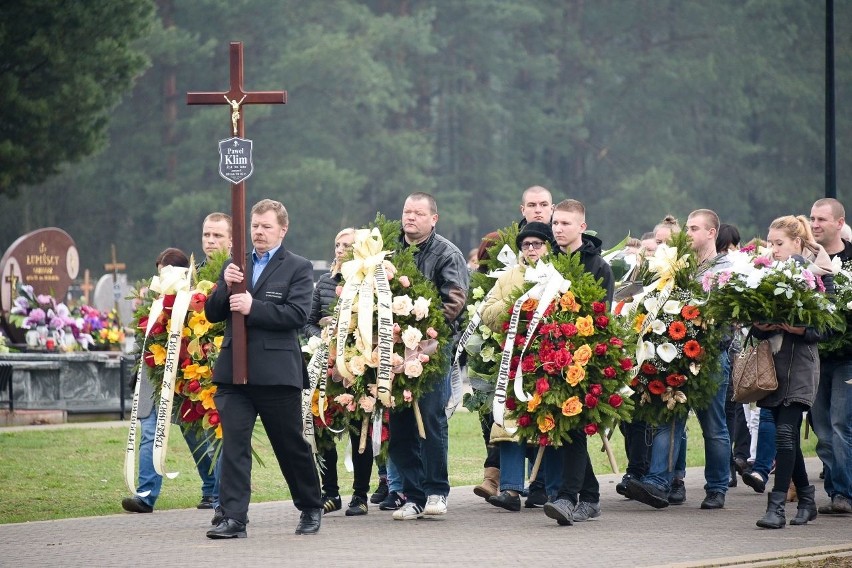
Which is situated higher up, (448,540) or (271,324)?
(271,324)

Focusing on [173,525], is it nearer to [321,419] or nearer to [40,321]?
[321,419]

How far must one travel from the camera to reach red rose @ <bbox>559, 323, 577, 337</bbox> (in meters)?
9.62

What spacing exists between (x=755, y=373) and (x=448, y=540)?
2.43 meters

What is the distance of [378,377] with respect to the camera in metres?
9.86

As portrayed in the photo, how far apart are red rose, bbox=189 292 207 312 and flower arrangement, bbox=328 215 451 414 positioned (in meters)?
0.95

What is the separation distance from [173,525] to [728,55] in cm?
5042

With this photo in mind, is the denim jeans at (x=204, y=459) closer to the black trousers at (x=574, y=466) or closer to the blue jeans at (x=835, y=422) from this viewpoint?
the black trousers at (x=574, y=466)

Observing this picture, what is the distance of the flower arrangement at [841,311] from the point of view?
10.0 meters

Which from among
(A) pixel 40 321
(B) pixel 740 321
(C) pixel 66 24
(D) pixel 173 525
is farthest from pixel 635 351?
(C) pixel 66 24

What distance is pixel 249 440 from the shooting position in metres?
9.12

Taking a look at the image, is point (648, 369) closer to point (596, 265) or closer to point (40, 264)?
point (596, 265)

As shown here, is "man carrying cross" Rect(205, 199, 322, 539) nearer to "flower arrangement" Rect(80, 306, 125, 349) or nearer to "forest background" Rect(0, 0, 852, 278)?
"flower arrangement" Rect(80, 306, 125, 349)

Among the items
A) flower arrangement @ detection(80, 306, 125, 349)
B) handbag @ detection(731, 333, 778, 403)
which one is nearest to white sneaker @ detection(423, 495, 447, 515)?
handbag @ detection(731, 333, 778, 403)

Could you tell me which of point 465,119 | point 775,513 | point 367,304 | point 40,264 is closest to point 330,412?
point 367,304
